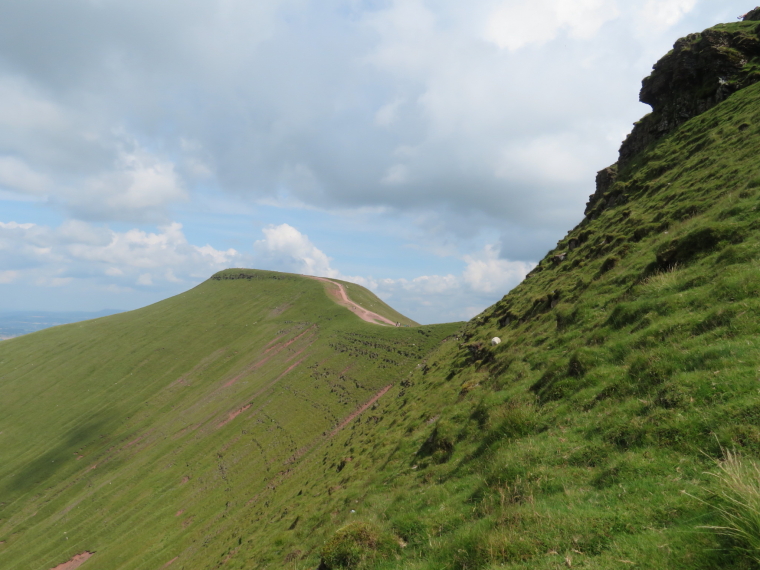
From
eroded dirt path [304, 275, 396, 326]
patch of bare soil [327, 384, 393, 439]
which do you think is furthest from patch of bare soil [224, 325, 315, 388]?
patch of bare soil [327, 384, 393, 439]

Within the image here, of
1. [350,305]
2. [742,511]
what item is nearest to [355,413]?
[742,511]

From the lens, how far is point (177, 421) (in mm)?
87375

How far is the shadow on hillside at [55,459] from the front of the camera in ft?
271

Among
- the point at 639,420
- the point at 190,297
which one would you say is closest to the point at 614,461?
the point at 639,420

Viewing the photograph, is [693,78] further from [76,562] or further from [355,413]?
[76,562]

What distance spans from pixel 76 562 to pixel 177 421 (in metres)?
32.3

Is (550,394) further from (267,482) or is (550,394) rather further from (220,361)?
(220,361)

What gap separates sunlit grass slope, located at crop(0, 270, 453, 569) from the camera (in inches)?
2102

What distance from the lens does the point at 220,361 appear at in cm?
11219

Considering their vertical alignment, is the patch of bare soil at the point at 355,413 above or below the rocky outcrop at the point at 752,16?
below

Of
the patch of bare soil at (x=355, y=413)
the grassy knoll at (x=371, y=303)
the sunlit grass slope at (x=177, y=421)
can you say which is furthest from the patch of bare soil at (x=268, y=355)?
the patch of bare soil at (x=355, y=413)

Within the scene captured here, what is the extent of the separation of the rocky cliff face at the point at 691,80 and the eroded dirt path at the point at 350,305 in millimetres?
76104

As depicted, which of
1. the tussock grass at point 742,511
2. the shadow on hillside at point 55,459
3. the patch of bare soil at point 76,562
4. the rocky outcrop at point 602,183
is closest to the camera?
the tussock grass at point 742,511

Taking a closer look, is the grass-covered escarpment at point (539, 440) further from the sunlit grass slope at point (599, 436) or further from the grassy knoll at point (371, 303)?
the grassy knoll at point (371, 303)
